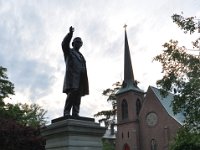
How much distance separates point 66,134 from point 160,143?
44612 mm

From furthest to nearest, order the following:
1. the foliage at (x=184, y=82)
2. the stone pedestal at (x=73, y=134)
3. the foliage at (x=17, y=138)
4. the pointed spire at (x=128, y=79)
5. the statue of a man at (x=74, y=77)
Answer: the pointed spire at (x=128, y=79) < the foliage at (x=17, y=138) < the foliage at (x=184, y=82) < the statue of a man at (x=74, y=77) < the stone pedestal at (x=73, y=134)

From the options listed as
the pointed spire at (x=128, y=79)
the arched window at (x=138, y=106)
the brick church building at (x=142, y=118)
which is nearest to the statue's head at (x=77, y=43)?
the brick church building at (x=142, y=118)

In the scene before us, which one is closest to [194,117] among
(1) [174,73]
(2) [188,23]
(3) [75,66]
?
(1) [174,73]

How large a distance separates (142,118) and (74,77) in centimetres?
4690

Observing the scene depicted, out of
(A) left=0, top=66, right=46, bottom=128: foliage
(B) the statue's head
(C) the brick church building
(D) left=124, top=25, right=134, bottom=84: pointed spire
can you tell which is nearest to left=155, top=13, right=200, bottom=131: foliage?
(B) the statue's head

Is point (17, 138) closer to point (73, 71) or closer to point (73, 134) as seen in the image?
point (73, 71)

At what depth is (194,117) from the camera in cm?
1520

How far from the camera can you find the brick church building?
50.2 m

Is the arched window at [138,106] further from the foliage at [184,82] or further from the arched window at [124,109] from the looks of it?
the foliage at [184,82]

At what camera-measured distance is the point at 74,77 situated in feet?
25.8

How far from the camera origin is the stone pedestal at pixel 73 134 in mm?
7234

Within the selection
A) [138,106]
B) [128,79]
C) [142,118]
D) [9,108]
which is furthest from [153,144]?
[9,108]

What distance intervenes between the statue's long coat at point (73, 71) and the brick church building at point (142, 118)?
42.4 meters

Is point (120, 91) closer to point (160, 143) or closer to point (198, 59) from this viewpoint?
point (160, 143)
